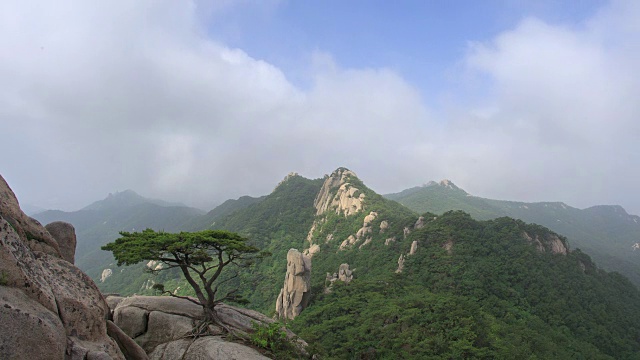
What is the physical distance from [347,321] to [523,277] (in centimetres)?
3179

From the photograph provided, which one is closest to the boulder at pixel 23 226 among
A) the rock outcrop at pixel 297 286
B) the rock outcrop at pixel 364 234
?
the rock outcrop at pixel 297 286

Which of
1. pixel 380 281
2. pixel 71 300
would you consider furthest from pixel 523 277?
pixel 71 300

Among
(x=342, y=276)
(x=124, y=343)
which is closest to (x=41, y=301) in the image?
(x=124, y=343)

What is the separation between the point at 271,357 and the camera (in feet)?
53.6

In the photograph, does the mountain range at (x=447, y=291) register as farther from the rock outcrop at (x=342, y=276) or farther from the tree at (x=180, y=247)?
the tree at (x=180, y=247)

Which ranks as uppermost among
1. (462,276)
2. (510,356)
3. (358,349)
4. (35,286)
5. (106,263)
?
(35,286)

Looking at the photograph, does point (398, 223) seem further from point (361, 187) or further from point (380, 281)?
point (361, 187)

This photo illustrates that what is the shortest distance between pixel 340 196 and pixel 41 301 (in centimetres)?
9089

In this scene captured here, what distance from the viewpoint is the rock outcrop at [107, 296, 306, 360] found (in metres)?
15.6

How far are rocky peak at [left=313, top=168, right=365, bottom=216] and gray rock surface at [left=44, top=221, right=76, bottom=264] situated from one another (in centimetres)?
7699

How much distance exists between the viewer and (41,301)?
9.84 meters

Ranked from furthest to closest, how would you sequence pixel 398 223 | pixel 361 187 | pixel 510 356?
pixel 361 187 < pixel 398 223 < pixel 510 356

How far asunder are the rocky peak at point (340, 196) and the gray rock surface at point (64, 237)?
7699cm

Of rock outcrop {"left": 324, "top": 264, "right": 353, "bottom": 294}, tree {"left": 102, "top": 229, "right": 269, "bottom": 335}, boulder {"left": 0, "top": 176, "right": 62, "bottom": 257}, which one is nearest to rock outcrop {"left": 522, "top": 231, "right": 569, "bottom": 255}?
rock outcrop {"left": 324, "top": 264, "right": 353, "bottom": 294}
